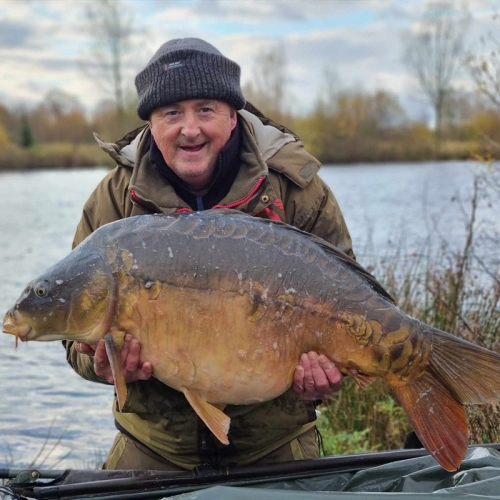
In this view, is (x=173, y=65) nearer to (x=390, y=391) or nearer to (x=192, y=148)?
(x=192, y=148)

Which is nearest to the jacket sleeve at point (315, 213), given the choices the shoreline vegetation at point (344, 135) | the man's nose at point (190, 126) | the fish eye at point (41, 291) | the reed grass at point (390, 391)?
the man's nose at point (190, 126)

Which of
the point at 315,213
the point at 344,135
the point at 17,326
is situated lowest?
the point at 344,135

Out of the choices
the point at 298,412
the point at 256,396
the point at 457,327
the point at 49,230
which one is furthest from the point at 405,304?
the point at 49,230

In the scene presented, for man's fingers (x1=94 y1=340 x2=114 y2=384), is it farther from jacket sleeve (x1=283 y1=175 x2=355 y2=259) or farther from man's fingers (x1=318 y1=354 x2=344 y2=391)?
jacket sleeve (x1=283 y1=175 x2=355 y2=259)

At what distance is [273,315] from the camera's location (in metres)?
2.22

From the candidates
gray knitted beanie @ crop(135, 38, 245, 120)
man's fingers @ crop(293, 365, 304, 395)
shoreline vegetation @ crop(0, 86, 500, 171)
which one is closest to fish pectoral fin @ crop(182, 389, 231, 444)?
man's fingers @ crop(293, 365, 304, 395)

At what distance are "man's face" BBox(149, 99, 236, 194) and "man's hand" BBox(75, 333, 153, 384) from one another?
0.72 metres

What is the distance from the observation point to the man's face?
2637 mm

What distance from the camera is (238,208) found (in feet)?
8.57

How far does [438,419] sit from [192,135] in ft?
4.19

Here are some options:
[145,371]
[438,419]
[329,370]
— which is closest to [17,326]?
[145,371]

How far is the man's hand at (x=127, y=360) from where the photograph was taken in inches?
87.3

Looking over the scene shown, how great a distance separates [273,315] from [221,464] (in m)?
0.68

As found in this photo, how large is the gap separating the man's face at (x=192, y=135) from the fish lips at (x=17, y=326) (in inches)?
30.6
